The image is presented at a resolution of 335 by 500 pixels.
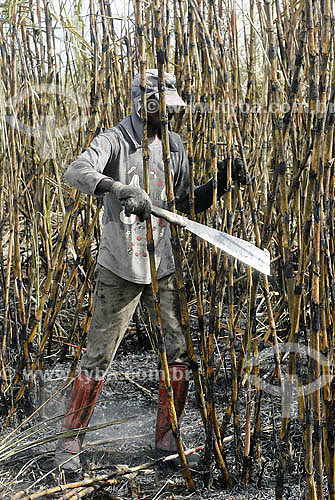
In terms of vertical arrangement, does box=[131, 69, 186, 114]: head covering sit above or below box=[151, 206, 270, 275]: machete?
above

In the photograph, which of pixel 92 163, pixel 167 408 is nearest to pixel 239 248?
pixel 92 163

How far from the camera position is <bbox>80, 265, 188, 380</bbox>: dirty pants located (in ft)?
5.59

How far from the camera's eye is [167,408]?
177 cm

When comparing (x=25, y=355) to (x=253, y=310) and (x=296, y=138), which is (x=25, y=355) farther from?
(x=296, y=138)

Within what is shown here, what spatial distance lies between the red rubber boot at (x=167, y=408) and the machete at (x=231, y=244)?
1.88ft

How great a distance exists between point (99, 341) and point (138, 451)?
0.39 metres

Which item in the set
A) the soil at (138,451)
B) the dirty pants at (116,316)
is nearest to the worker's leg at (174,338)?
the dirty pants at (116,316)

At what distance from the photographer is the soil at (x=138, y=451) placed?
1529 mm

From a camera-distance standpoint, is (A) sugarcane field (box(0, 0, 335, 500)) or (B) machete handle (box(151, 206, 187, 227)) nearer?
(A) sugarcane field (box(0, 0, 335, 500))

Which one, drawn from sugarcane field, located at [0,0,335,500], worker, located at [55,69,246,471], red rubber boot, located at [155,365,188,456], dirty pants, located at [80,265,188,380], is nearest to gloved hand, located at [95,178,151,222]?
sugarcane field, located at [0,0,335,500]

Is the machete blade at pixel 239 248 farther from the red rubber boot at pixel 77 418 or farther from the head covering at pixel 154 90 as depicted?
the red rubber boot at pixel 77 418

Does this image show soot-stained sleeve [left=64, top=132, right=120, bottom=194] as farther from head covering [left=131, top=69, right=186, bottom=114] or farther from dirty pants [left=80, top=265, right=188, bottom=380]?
dirty pants [left=80, top=265, right=188, bottom=380]

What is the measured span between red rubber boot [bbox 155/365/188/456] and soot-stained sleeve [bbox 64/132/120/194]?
59cm

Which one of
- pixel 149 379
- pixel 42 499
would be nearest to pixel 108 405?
pixel 149 379
